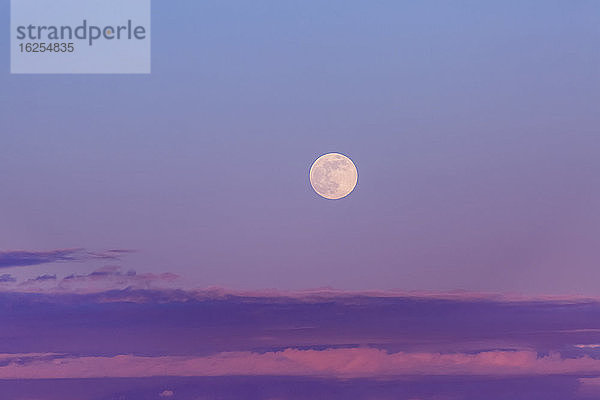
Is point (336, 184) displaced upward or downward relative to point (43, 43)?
downward

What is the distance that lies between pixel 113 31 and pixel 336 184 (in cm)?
2936

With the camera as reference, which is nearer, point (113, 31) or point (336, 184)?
point (113, 31)

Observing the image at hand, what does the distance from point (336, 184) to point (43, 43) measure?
34549 millimetres

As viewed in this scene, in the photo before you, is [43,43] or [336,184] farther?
[336,184]

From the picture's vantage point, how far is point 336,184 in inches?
1778

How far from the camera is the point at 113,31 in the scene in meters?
36.9

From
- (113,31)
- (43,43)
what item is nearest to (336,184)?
(113,31)

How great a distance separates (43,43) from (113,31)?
6930mm

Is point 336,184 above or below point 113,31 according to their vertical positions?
below

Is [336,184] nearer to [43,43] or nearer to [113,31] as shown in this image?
[113,31]
